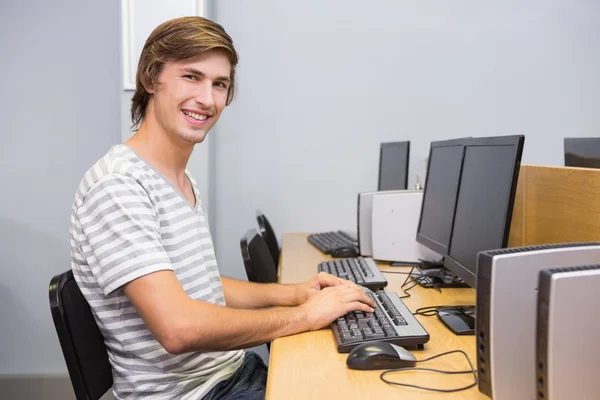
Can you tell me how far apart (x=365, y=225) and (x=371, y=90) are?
1.07 m

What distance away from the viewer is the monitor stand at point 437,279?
2.00 meters

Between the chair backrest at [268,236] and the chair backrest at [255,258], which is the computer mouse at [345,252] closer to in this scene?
the chair backrest at [268,236]

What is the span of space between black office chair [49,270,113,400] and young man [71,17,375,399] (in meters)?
0.02

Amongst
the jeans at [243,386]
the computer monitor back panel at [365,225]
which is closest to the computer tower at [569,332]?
the jeans at [243,386]

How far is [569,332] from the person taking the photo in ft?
2.80

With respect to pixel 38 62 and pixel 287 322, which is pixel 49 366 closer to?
pixel 38 62

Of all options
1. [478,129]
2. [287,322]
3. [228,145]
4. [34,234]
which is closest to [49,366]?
[34,234]

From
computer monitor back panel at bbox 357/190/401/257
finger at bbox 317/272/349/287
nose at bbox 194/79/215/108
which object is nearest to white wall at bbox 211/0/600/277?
computer monitor back panel at bbox 357/190/401/257

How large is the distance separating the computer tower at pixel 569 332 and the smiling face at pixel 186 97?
96cm

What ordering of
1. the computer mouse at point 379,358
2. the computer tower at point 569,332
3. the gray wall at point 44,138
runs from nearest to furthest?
the computer tower at point 569,332 < the computer mouse at point 379,358 < the gray wall at point 44,138

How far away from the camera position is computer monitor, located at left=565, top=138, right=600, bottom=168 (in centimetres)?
201

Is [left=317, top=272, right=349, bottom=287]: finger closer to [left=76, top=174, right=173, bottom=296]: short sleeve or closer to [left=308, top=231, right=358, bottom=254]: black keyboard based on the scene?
[left=76, top=174, right=173, bottom=296]: short sleeve

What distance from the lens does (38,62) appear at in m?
3.07

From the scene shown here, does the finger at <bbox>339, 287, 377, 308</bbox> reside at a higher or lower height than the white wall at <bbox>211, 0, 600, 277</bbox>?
lower
